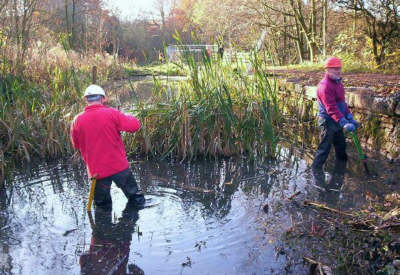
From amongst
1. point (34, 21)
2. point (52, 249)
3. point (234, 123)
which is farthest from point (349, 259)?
point (34, 21)

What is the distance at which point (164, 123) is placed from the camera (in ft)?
20.6

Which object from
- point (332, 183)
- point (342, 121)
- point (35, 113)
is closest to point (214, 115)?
point (342, 121)

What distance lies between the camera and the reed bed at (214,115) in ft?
19.8

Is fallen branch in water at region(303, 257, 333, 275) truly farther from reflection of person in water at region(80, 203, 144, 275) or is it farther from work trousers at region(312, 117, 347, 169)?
work trousers at region(312, 117, 347, 169)

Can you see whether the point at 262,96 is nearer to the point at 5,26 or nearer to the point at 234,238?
the point at 234,238

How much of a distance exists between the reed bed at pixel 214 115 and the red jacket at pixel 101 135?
203 centimetres

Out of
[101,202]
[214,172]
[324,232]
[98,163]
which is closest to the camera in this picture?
[324,232]

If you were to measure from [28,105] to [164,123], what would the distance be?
235 centimetres

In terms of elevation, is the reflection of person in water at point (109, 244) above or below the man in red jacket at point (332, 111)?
below

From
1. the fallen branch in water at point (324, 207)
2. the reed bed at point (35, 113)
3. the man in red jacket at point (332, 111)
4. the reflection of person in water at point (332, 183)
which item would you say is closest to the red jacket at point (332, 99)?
the man in red jacket at point (332, 111)

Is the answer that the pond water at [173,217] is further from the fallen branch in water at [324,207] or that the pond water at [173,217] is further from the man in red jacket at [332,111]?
the man in red jacket at [332,111]

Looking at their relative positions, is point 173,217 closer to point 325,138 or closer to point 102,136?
point 102,136

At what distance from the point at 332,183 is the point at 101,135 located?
9.46ft

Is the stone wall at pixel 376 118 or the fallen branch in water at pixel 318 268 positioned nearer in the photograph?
the fallen branch in water at pixel 318 268
